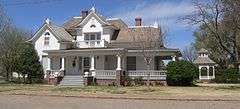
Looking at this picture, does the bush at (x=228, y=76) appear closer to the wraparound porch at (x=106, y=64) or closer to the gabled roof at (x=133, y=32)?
the wraparound porch at (x=106, y=64)

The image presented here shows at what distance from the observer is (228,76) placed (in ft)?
Answer: 198

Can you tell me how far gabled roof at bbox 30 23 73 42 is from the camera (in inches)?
1914

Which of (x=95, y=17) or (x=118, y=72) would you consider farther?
(x=95, y=17)

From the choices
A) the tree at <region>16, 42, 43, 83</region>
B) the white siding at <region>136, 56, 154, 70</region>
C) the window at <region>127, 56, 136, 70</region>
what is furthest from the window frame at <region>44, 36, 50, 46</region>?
the white siding at <region>136, 56, 154, 70</region>

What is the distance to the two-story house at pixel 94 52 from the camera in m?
44.5

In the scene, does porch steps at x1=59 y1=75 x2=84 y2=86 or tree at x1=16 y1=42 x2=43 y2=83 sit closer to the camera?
porch steps at x1=59 y1=75 x2=84 y2=86

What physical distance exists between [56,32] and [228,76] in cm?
2453

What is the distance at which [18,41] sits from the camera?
2078 inches

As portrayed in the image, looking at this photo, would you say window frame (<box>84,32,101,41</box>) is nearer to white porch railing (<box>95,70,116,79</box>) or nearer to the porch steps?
the porch steps

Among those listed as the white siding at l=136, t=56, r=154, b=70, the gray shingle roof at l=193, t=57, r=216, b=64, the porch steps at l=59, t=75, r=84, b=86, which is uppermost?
the gray shingle roof at l=193, t=57, r=216, b=64

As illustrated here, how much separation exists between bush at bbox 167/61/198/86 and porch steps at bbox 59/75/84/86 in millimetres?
8625

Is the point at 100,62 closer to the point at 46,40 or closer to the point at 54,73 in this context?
the point at 54,73

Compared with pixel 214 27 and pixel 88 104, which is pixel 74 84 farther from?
pixel 88 104

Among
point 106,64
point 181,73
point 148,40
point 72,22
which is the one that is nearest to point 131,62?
point 106,64
